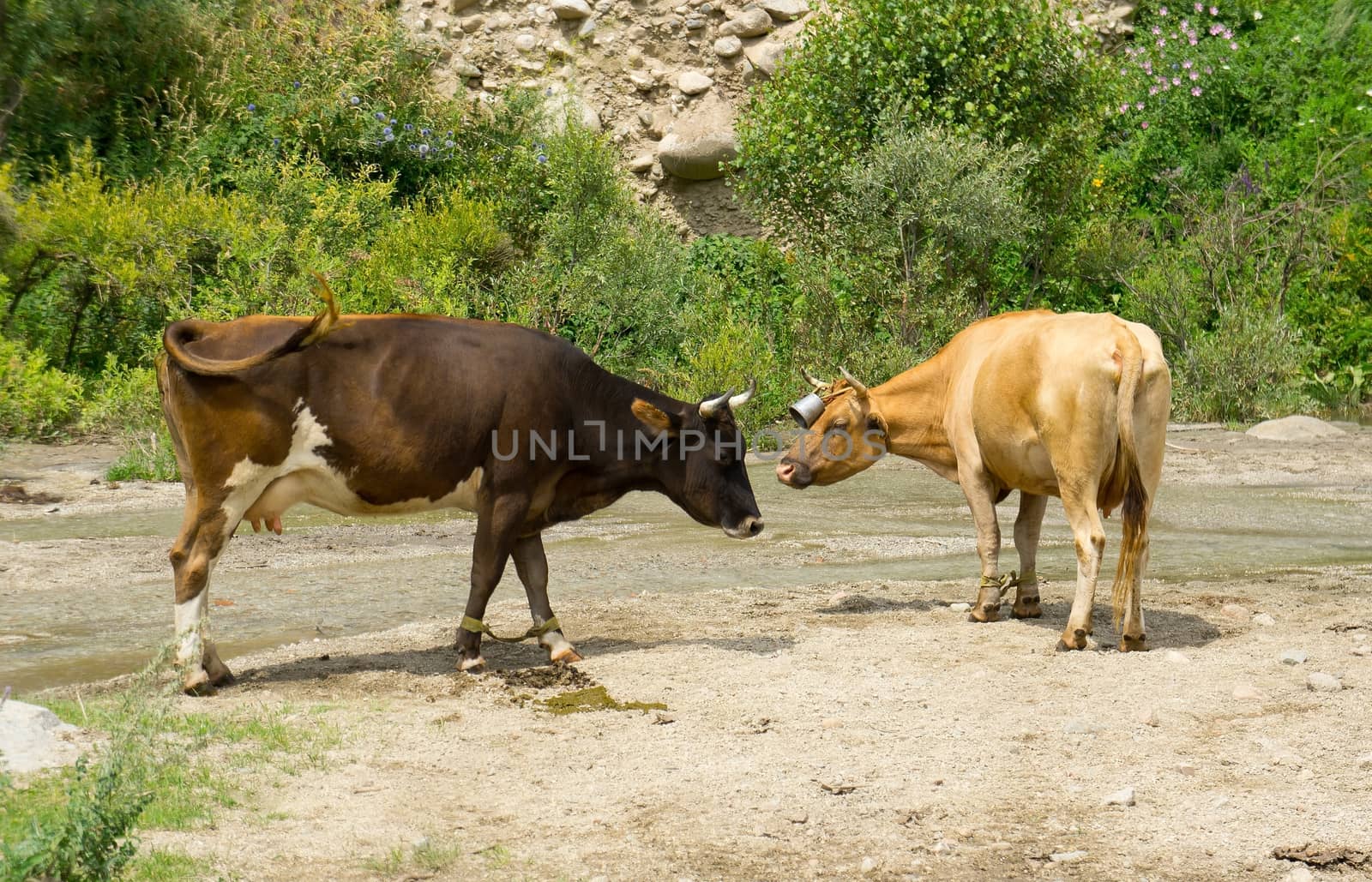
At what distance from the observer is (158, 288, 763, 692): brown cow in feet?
23.3

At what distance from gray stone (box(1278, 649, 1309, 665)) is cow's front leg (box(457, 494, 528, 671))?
396cm

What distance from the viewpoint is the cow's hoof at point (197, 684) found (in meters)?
6.93

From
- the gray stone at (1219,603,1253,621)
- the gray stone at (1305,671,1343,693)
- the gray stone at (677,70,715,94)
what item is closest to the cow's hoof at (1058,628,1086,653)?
the gray stone at (1305,671,1343,693)

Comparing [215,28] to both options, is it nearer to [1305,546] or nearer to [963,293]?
[963,293]

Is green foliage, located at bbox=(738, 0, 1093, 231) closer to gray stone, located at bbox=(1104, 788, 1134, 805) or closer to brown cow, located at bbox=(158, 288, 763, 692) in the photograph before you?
brown cow, located at bbox=(158, 288, 763, 692)

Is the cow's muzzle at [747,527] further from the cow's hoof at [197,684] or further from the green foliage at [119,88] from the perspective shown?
the green foliage at [119,88]

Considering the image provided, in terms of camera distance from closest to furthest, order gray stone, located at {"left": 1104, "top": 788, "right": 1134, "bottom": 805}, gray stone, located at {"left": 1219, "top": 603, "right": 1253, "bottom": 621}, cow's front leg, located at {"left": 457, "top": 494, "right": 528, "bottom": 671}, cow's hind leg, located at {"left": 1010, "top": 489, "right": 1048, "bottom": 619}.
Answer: gray stone, located at {"left": 1104, "top": 788, "right": 1134, "bottom": 805}
cow's front leg, located at {"left": 457, "top": 494, "right": 528, "bottom": 671}
gray stone, located at {"left": 1219, "top": 603, "right": 1253, "bottom": 621}
cow's hind leg, located at {"left": 1010, "top": 489, "right": 1048, "bottom": 619}

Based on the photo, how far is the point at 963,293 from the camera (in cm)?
1984

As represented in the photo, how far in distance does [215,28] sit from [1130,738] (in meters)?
21.0

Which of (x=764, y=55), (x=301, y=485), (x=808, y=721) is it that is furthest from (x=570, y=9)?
(x=808, y=721)

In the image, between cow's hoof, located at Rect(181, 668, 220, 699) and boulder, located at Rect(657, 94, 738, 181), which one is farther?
boulder, located at Rect(657, 94, 738, 181)

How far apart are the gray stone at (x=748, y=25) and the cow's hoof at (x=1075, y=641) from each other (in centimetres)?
2146

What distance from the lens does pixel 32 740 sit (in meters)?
5.69

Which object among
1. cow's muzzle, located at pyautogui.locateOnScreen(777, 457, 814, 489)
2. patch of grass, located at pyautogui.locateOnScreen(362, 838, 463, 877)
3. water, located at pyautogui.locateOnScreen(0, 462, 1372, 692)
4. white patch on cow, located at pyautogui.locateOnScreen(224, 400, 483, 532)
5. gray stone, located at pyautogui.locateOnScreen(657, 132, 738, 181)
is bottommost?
water, located at pyautogui.locateOnScreen(0, 462, 1372, 692)
